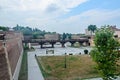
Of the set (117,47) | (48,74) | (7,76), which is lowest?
(48,74)

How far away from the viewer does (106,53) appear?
23.0 meters

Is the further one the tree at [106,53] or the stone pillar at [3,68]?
the tree at [106,53]

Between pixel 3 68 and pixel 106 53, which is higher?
pixel 106 53

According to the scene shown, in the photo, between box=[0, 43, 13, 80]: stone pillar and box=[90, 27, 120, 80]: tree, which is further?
box=[90, 27, 120, 80]: tree

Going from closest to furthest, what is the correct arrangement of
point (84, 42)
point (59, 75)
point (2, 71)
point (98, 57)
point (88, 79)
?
point (2, 71) < point (98, 57) < point (88, 79) < point (59, 75) < point (84, 42)

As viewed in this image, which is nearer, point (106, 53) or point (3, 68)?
point (3, 68)

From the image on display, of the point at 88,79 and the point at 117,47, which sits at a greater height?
the point at 117,47

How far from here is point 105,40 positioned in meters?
23.2

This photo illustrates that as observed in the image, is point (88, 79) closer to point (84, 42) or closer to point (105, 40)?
point (105, 40)

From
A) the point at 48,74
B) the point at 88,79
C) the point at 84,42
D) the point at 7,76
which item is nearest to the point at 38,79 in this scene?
the point at 48,74

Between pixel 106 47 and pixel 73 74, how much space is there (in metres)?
10.4

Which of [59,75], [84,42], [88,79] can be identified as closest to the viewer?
[88,79]

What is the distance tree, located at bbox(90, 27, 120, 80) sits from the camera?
22812 mm

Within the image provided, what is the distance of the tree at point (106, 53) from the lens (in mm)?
22812
